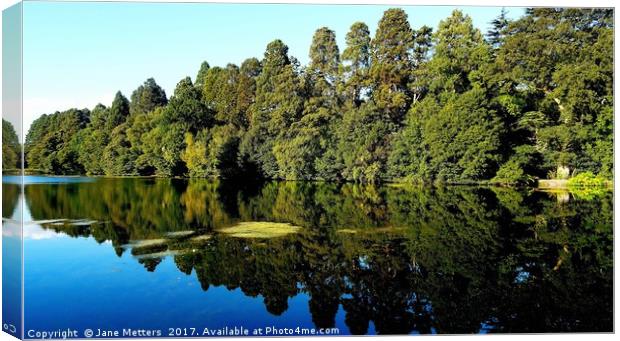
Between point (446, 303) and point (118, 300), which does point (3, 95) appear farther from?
point (446, 303)

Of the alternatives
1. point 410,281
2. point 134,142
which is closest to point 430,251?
point 410,281

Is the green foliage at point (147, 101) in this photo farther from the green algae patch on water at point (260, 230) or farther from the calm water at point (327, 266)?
the green algae patch on water at point (260, 230)

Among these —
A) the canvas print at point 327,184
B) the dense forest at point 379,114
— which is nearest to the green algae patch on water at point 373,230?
the canvas print at point 327,184

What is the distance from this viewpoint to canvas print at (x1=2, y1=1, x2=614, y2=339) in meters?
6.21

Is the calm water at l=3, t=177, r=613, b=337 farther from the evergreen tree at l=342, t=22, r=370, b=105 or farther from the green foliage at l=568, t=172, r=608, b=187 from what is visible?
the evergreen tree at l=342, t=22, r=370, b=105

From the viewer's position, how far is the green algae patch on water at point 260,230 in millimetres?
10820

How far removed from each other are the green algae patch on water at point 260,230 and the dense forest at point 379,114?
366 centimetres

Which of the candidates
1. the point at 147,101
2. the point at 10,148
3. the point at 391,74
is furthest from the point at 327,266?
the point at 391,74

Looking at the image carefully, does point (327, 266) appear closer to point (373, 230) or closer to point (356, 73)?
point (373, 230)

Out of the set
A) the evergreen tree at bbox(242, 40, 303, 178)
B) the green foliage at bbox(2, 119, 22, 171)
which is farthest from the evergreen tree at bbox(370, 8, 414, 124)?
the green foliage at bbox(2, 119, 22, 171)

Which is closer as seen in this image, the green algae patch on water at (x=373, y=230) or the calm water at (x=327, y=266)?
the calm water at (x=327, y=266)

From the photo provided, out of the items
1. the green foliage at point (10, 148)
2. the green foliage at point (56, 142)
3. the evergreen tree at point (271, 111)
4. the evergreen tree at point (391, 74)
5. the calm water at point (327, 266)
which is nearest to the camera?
the green foliage at point (10, 148)

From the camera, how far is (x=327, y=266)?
8.37 m

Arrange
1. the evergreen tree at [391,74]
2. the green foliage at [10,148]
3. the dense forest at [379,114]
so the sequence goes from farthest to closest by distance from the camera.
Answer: the evergreen tree at [391,74]
the dense forest at [379,114]
the green foliage at [10,148]
